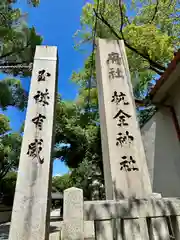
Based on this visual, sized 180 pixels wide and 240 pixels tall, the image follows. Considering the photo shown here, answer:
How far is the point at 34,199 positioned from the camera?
3.20 metres

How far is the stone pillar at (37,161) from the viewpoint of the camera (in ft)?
9.87

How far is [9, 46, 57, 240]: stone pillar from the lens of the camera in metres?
3.01

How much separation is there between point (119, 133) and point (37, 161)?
1.71 meters

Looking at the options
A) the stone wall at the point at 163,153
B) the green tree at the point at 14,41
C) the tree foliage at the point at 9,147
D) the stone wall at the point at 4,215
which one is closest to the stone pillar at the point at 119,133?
the stone wall at the point at 163,153

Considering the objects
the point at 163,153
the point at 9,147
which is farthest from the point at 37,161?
the point at 9,147

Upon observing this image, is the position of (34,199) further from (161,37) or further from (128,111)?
(161,37)

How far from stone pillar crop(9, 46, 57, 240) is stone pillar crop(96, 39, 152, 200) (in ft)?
3.92

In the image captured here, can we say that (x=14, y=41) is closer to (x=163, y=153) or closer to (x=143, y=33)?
(x=143, y=33)

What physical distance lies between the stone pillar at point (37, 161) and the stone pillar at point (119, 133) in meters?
1.19

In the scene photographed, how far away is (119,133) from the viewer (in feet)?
12.6

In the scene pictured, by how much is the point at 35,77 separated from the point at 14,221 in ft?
10.3

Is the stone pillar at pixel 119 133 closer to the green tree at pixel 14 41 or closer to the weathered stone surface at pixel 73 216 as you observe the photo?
the weathered stone surface at pixel 73 216

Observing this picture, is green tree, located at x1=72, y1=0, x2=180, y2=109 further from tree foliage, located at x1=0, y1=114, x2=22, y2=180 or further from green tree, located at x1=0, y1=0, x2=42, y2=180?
tree foliage, located at x1=0, y1=114, x2=22, y2=180

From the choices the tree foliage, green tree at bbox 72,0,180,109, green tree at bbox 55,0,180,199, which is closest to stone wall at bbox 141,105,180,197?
green tree at bbox 55,0,180,199
